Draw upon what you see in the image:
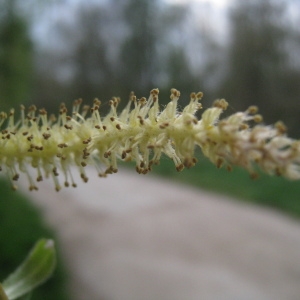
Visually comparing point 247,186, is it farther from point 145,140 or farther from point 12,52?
point 145,140

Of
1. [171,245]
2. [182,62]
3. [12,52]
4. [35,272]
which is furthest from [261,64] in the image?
[35,272]

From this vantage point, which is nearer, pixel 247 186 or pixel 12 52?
pixel 12 52

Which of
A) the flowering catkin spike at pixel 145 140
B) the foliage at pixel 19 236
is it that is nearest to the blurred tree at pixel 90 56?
the foliage at pixel 19 236

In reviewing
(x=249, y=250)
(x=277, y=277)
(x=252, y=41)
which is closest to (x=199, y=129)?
(x=277, y=277)

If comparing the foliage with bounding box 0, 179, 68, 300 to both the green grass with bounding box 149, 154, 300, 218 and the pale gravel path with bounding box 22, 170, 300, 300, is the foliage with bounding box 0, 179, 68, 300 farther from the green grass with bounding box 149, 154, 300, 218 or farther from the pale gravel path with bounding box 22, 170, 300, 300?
the green grass with bounding box 149, 154, 300, 218

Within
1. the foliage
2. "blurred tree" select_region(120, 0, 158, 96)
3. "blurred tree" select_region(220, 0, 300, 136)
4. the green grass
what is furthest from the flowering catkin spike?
"blurred tree" select_region(120, 0, 158, 96)

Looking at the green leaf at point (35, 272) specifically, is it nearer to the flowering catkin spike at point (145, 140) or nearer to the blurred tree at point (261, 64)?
the flowering catkin spike at point (145, 140)

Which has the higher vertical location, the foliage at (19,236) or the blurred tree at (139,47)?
the blurred tree at (139,47)

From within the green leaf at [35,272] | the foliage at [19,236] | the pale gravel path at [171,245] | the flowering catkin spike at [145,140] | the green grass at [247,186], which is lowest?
the green grass at [247,186]
